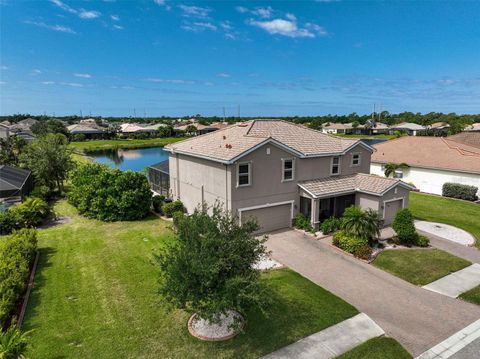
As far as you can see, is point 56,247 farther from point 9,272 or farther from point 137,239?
point 9,272

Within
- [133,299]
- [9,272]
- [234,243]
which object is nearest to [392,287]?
[234,243]

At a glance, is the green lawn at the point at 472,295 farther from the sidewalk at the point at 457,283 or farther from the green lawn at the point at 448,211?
the green lawn at the point at 448,211

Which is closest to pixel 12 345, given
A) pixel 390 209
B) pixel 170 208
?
pixel 170 208

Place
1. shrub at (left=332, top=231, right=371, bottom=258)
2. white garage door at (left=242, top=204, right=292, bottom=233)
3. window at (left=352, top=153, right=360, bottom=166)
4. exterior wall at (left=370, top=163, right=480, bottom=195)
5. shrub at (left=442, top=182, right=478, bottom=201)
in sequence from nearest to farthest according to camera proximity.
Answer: shrub at (left=332, top=231, right=371, bottom=258) → white garage door at (left=242, top=204, right=292, bottom=233) → window at (left=352, top=153, right=360, bottom=166) → shrub at (left=442, top=182, right=478, bottom=201) → exterior wall at (left=370, top=163, right=480, bottom=195)

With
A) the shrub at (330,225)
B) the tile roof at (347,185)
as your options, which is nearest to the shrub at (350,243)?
the shrub at (330,225)

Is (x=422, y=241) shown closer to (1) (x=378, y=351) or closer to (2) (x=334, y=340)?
(1) (x=378, y=351)

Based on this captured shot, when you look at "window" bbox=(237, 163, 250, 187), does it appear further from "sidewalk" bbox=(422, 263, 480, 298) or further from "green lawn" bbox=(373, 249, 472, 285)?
"sidewalk" bbox=(422, 263, 480, 298)

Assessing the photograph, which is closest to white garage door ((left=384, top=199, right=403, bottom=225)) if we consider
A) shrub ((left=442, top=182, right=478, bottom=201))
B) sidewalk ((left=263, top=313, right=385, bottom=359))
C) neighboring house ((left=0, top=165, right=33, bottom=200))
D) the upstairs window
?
the upstairs window
